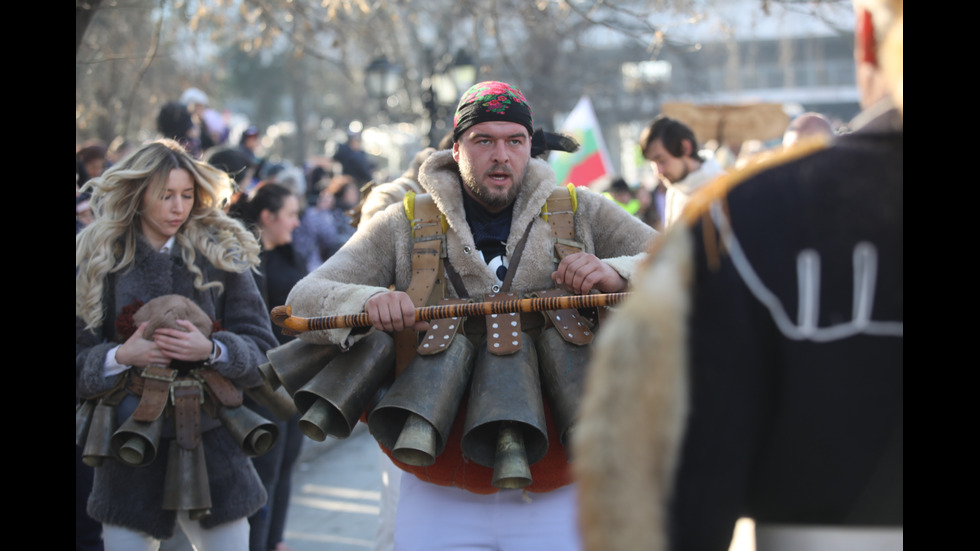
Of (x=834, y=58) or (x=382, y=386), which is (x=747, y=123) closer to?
(x=382, y=386)

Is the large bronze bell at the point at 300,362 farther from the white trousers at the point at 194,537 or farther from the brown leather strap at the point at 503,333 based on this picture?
the white trousers at the point at 194,537

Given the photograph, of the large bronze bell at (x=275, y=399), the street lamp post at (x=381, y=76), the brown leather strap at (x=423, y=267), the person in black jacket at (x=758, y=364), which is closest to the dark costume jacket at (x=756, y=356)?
the person in black jacket at (x=758, y=364)

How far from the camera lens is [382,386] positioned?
9.59 ft

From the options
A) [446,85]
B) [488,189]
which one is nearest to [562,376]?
[488,189]

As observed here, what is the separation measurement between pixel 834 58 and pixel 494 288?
2096 inches

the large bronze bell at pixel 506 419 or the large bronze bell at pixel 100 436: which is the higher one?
the large bronze bell at pixel 506 419

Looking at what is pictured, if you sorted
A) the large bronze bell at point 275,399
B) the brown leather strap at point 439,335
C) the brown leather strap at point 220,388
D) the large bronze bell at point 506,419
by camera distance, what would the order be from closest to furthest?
the large bronze bell at point 506,419
the brown leather strap at point 439,335
the brown leather strap at point 220,388
the large bronze bell at point 275,399

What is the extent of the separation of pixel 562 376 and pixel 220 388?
4.96ft

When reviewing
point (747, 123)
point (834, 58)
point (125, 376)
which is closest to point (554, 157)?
point (747, 123)

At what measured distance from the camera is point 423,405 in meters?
2.60

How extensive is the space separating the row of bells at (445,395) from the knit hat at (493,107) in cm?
71

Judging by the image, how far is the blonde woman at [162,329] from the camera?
11.4 ft

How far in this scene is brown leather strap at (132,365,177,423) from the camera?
338cm
